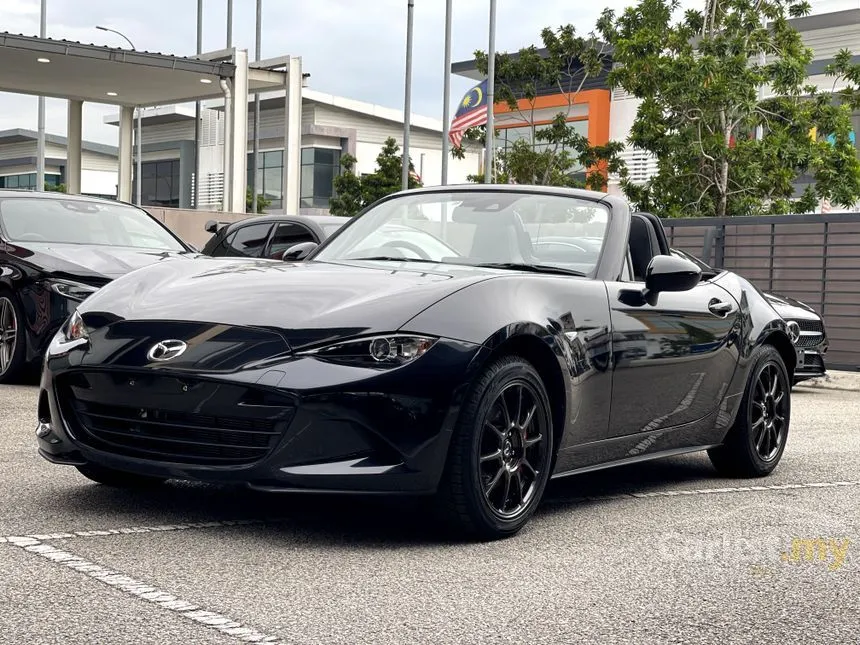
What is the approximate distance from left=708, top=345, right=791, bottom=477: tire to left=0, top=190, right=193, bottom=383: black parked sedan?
483cm

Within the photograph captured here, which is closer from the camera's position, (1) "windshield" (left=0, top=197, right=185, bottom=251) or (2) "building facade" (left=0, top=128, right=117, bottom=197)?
(1) "windshield" (left=0, top=197, right=185, bottom=251)

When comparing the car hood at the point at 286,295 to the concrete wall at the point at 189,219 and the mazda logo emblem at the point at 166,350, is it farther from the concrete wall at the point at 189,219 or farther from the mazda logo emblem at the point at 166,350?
the concrete wall at the point at 189,219

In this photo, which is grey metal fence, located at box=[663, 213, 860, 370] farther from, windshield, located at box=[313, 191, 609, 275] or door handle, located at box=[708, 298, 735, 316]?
windshield, located at box=[313, 191, 609, 275]

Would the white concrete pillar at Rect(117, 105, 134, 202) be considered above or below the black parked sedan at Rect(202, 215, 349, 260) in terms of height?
above

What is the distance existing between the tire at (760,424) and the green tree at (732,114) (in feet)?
62.5

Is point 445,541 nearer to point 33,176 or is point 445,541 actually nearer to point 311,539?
Answer: point 311,539

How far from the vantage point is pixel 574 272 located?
19.1ft

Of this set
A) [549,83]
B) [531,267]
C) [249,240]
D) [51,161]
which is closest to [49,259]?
[249,240]

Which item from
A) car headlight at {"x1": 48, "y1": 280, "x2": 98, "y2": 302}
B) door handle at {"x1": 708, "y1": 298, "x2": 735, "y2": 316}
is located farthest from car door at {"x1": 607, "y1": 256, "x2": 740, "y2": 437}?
car headlight at {"x1": 48, "y1": 280, "x2": 98, "y2": 302}

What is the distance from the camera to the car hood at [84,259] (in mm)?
10352

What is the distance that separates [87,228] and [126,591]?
784 centimetres

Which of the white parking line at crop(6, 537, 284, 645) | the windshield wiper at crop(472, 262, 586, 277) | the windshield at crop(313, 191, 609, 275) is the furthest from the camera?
the windshield at crop(313, 191, 609, 275)

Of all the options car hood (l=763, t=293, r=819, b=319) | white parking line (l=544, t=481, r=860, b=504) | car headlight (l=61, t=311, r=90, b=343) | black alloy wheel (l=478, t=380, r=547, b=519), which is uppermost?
car headlight (l=61, t=311, r=90, b=343)

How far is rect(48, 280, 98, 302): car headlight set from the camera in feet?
33.5
